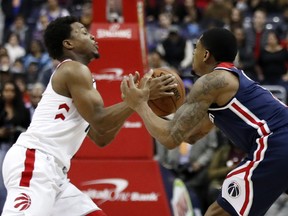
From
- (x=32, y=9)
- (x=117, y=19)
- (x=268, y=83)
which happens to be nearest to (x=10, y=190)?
(x=117, y=19)

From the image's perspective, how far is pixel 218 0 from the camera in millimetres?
14516

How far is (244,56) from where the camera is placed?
39.7 feet

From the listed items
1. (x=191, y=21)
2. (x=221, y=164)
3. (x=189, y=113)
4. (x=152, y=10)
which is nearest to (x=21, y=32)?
(x=152, y=10)

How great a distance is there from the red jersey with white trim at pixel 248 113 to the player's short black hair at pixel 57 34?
128 cm

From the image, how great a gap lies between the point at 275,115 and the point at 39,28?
10.3 m

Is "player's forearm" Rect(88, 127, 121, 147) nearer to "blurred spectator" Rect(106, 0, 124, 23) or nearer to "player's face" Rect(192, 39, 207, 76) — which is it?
"player's face" Rect(192, 39, 207, 76)

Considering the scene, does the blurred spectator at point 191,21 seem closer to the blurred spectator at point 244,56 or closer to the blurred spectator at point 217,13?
the blurred spectator at point 217,13

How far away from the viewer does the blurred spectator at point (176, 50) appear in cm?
1297

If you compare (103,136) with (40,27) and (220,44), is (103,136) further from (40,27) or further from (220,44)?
(40,27)

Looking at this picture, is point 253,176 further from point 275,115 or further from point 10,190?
point 10,190

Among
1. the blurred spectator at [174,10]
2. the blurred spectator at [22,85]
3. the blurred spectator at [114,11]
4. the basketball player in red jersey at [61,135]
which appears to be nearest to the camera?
the basketball player in red jersey at [61,135]

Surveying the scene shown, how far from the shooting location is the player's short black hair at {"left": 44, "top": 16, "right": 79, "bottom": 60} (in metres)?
5.87

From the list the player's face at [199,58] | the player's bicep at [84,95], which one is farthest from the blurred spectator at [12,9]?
the player's face at [199,58]

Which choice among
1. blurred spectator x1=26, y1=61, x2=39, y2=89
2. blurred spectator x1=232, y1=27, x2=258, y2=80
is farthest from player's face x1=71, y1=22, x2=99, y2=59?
blurred spectator x1=26, y1=61, x2=39, y2=89
